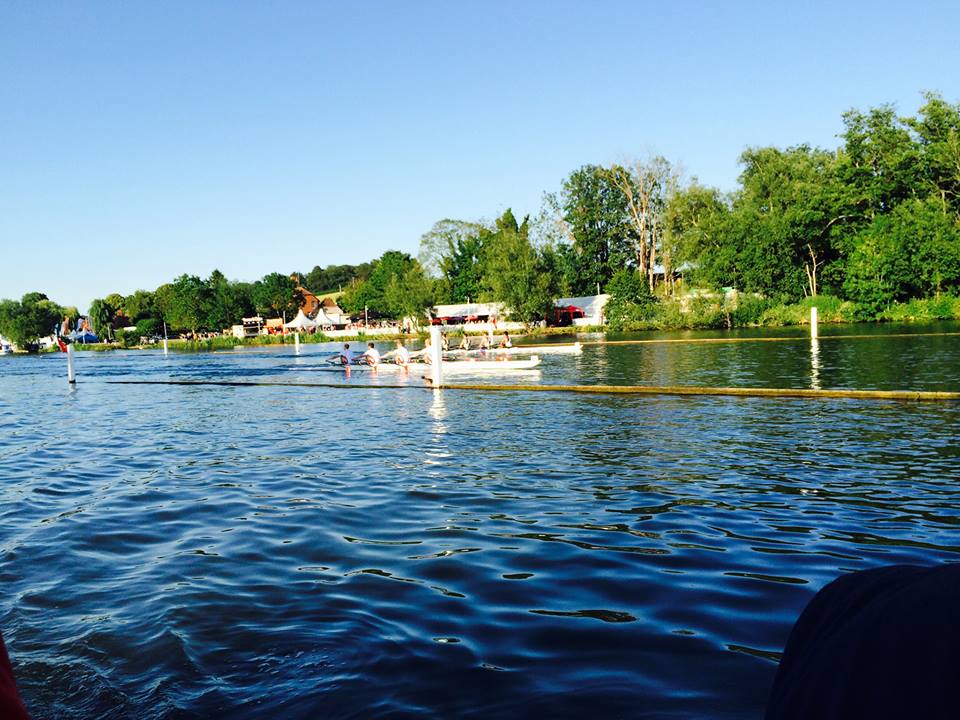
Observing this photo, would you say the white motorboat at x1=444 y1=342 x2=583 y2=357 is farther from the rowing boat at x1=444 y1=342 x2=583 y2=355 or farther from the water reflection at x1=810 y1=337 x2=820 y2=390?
the water reflection at x1=810 y1=337 x2=820 y2=390

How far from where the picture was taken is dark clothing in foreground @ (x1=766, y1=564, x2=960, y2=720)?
0.91m

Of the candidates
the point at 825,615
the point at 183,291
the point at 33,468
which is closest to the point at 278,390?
the point at 33,468

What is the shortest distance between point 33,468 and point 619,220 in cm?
8255

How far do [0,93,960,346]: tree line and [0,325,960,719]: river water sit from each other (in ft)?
172

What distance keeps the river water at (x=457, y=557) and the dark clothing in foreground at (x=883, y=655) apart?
3215 millimetres

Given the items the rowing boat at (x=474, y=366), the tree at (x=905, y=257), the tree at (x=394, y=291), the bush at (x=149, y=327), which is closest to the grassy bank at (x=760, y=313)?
the tree at (x=905, y=257)

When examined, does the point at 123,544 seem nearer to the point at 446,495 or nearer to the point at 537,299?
the point at 446,495

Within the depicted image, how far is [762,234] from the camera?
6762 centimetres

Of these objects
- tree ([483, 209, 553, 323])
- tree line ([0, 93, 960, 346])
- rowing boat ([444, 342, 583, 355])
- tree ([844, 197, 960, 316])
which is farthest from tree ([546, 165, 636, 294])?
rowing boat ([444, 342, 583, 355])

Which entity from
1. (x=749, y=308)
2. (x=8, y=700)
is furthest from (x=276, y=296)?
(x=8, y=700)

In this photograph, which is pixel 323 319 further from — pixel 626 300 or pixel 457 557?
pixel 457 557

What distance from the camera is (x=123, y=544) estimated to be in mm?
7793

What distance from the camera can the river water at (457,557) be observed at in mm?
4426

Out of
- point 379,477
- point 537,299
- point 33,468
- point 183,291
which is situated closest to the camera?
point 379,477
